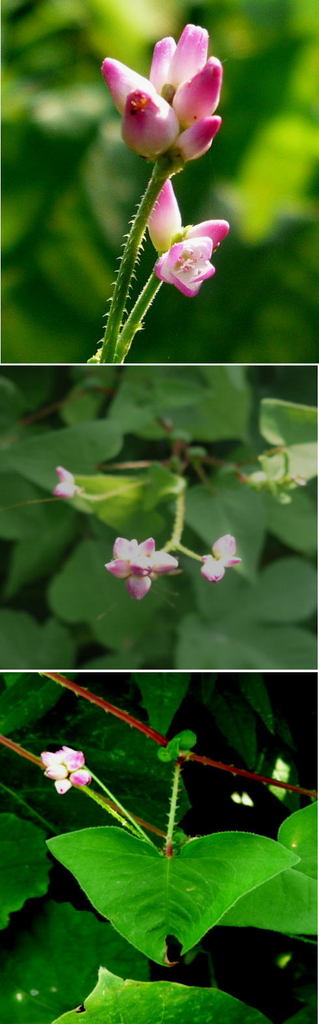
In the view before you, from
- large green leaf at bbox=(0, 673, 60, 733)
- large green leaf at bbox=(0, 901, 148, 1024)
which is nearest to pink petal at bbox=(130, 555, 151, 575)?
large green leaf at bbox=(0, 673, 60, 733)

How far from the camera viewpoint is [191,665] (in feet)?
1.82

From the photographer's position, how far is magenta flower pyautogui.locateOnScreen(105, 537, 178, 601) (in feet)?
1.60

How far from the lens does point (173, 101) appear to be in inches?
15.1

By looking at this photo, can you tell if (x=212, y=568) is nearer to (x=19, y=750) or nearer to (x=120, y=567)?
(x=120, y=567)

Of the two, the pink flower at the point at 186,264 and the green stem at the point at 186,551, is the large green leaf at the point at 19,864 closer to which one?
the green stem at the point at 186,551

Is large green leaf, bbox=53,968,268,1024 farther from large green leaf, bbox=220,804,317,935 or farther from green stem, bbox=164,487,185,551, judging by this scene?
green stem, bbox=164,487,185,551

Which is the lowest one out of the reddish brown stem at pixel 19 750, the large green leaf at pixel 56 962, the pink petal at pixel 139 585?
the large green leaf at pixel 56 962

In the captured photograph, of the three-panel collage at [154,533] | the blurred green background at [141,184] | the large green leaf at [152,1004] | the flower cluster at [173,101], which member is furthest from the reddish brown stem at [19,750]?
the flower cluster at [173,101]

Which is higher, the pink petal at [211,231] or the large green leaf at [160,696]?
the pink petal at [211,231]

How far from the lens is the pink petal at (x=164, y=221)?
42cm

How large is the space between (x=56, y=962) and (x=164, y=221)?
0.40m

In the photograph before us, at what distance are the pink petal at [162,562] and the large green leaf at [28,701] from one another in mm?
108

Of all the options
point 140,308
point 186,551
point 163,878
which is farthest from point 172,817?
point 140,308

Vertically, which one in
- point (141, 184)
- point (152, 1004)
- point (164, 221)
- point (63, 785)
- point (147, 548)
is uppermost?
point (141, 184)
